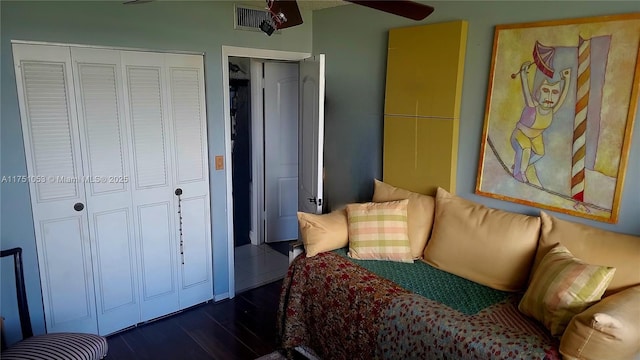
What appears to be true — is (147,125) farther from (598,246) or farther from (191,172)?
(598,246)

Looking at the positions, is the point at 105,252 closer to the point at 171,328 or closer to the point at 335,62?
→ the point at 171,328

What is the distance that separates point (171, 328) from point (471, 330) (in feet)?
7.08

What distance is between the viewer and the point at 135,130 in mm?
2871

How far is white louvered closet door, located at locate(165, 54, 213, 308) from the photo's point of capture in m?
3.03

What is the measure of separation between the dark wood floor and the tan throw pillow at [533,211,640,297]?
186cm

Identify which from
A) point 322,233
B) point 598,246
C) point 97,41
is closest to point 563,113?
point 598,246

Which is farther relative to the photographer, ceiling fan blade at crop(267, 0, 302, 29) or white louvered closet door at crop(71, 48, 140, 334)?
white louvered closet door at crop(71, 48, 140, 334)

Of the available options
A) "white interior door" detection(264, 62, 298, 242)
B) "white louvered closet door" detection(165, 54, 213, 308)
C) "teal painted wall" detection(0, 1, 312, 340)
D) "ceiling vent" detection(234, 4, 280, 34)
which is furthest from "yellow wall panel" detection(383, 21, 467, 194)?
"white interior door" detection(264, 62, 298, 242)

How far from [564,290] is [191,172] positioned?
8.15 ft

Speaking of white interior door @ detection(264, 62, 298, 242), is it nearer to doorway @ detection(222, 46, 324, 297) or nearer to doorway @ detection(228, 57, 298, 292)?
doorway @ detection(228, 57, 298, 292)

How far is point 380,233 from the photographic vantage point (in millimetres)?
2785

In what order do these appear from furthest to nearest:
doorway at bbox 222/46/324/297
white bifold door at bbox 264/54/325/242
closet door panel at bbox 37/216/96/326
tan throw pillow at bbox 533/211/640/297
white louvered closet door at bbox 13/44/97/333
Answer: white bifold door at bbox 264/54/325/242 < doorway at bbox 222/46/324/297 < closet door panel at bbox 37/216/96/326 < white louvered closet door at bbox 13/44/97/333 < tan throw pillow at bbox 533/211/640/297

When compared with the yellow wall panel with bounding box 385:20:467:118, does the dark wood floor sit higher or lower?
lower

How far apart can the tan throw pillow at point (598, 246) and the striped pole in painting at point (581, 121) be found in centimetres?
19
